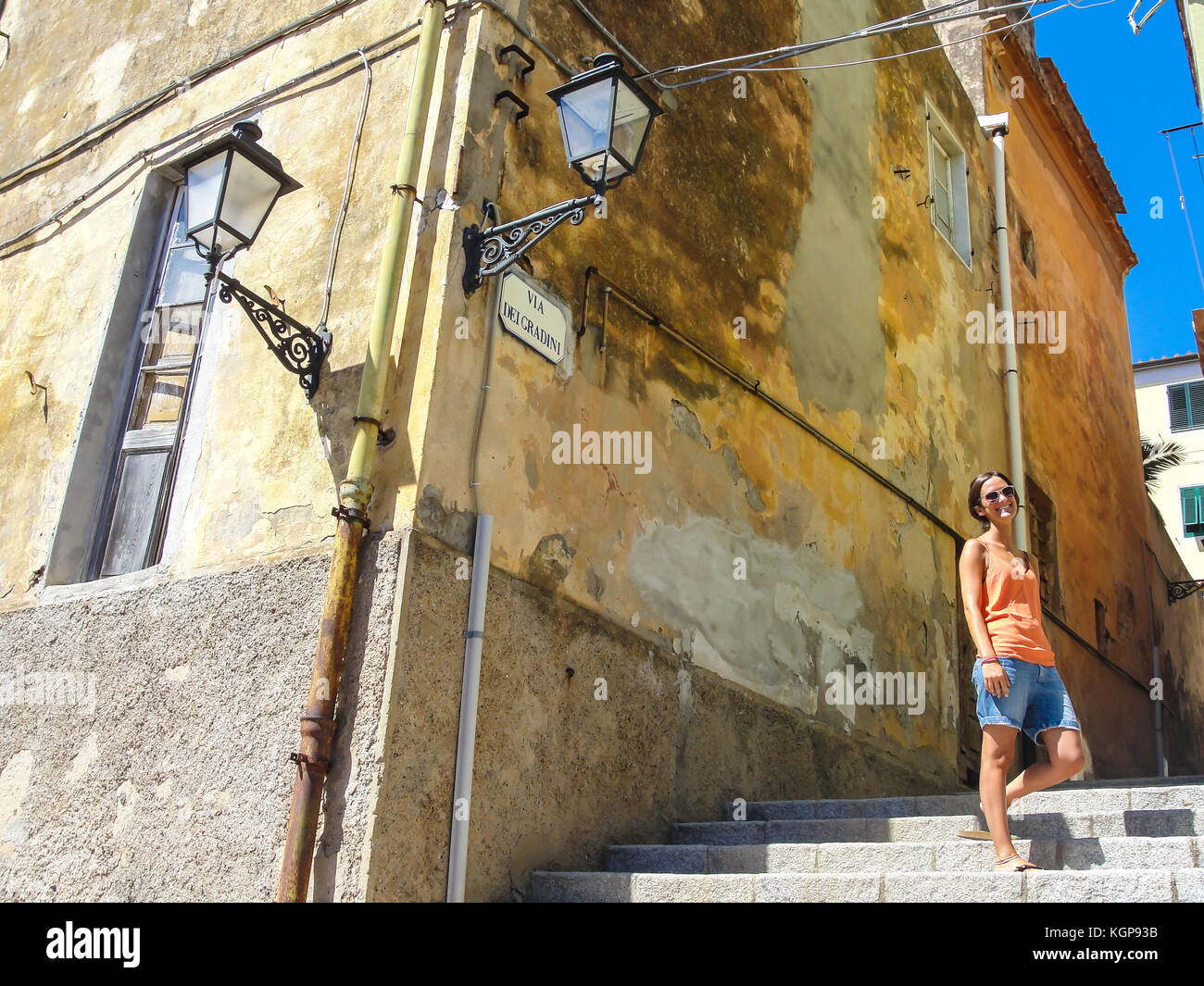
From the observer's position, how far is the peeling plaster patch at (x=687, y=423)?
6.73m

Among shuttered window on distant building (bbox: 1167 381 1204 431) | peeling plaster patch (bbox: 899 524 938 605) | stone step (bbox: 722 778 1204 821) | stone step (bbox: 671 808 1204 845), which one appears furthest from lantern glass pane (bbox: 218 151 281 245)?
shuttered window on distant building (bbox: 1167 381 1204 431)

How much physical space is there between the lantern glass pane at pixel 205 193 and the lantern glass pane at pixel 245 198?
0.05 metres

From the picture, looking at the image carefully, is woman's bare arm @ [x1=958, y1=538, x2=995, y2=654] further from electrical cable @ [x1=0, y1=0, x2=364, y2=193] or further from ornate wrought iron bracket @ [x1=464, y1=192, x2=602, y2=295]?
electrical cable @ [x1=0, y1=0, x2=364, y2=193]

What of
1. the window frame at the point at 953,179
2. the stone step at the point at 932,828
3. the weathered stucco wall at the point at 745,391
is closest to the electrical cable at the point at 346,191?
the weathered stucco wall at the point at 745,391

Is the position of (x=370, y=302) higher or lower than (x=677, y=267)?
lower

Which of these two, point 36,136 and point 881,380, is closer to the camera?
point 36,136

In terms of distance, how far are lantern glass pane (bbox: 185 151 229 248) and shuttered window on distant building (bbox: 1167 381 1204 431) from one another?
27191 millimetres

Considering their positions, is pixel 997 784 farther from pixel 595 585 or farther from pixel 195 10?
pixel 195 10

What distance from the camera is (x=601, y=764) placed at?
5.59 meters

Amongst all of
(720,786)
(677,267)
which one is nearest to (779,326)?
(677,267)

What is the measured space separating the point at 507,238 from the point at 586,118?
2.06ft

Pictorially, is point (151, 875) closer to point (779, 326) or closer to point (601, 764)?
point (601, 764)

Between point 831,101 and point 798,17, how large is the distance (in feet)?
2.25

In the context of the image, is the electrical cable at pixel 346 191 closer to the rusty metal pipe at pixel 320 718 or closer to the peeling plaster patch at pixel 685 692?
the rusty metal pipe at pixel 320 718
